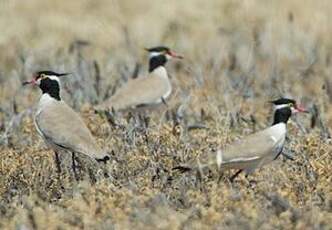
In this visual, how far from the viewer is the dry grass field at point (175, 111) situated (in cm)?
674

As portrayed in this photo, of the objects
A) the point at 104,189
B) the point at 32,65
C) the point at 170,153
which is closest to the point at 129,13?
the point at 32,65

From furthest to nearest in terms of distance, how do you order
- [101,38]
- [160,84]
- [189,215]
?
[101,38] → [160,84] → [189,215]

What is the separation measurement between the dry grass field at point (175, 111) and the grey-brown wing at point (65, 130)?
0.17 meters

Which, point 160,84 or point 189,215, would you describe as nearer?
point 189,215

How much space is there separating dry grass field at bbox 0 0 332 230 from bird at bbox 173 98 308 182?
107 mm

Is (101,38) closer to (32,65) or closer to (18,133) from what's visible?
(32,65)

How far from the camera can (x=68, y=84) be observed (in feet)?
38.4

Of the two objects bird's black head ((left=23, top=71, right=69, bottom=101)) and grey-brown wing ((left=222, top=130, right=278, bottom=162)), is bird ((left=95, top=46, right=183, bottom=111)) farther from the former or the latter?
grey-brown wing ((left=222, top=130, right=278, bottom=162))

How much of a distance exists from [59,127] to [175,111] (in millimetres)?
2068

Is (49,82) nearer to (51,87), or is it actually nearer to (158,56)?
(51,87)

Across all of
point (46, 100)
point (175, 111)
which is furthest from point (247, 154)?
point (175, 111)

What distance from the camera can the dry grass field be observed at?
6.74 m

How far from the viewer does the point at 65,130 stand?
335 inches

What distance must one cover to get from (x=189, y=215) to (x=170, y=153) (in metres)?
1.73
